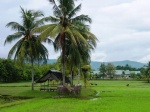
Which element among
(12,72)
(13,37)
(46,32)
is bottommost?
(12,72)

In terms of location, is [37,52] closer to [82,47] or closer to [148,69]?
[82,47]

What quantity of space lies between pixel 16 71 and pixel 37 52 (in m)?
45.7

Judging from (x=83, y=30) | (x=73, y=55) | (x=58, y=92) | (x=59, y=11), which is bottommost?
(x=58, y=92)

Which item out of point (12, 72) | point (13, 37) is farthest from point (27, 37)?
point (12, 72)

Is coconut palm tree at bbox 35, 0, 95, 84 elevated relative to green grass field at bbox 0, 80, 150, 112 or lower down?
elevated

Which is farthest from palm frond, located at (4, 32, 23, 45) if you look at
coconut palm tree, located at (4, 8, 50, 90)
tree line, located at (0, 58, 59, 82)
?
tree line, located at (0, 58, 59, 82)

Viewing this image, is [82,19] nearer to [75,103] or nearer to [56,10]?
[56,10]

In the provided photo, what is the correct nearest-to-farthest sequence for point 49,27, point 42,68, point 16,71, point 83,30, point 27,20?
1. point 49,27
2. point 83,30
3. point 27,20
4. point 16,71
5. point 42,68

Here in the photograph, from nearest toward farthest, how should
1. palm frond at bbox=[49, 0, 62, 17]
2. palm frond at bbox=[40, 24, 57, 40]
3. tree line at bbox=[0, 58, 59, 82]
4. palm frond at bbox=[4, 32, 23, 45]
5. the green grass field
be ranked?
1. the green grass field
2. palm frond at bbox=[40, 24, 57, 40]
3. palm frond at bbox=[49, 0, 62, 17]
4. palm frond at bbox=[4, 32, 23, 45]
5. tree line at bbox=[0, 58, 59, 82]

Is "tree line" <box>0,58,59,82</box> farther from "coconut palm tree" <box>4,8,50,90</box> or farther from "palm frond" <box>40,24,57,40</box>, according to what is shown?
"palm frond" <box>40,24,57,40</box>

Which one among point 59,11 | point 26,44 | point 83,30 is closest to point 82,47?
point 83,30

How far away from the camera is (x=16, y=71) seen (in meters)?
78.6

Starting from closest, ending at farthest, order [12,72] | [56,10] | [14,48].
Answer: [56,10] → [14,48] → [12,72]

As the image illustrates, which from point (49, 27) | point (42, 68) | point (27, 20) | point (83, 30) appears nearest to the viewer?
point (49, 27)
